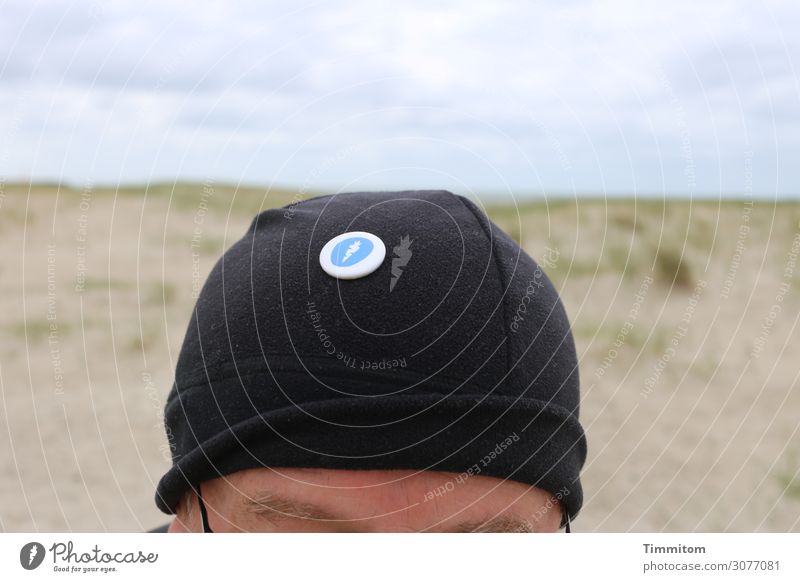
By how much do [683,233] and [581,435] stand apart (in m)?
7.57

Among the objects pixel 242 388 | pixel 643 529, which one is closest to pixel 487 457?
pixel 242 388

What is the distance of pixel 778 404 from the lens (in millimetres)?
6312

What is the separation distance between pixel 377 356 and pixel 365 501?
233 millimetres

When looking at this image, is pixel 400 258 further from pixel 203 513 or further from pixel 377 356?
pixel 203 513

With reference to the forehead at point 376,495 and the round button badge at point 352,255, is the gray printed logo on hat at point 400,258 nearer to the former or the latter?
the round button badge at point 352,255

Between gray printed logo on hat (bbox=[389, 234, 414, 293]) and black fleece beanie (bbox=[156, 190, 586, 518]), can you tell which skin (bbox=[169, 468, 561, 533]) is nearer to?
black fleece beanie (bbox=[156, 190, 586, 518])

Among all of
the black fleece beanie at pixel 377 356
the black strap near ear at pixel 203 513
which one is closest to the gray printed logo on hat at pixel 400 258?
the black fleece beanie at pixel 377 356

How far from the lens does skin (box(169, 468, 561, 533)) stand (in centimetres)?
134

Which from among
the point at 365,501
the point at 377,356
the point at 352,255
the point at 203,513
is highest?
the point at 352,255

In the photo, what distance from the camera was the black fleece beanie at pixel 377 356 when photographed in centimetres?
133

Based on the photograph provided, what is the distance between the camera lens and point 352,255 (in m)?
1.35

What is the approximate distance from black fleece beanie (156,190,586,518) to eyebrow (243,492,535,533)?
60 mm

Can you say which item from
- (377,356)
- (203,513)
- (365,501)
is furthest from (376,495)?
(203,513)

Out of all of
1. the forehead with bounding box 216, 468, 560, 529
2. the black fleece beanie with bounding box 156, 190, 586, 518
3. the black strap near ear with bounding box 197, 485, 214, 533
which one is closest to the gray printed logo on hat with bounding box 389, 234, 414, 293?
the black fleece beanie with bounding box 156, 190, 586, 518
